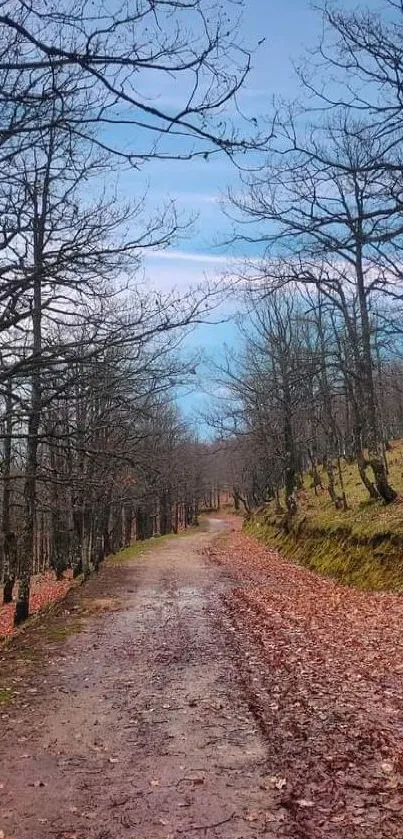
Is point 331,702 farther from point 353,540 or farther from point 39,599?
point 39,599

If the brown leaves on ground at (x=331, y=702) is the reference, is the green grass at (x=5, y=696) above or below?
below

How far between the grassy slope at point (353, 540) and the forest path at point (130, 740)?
4355 mm

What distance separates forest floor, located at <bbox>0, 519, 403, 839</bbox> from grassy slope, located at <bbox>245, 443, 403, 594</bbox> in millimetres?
1718

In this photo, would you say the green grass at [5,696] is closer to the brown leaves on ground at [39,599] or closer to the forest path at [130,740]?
the forest path at [130,740]

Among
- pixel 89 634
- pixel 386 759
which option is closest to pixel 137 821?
pixel 386 759

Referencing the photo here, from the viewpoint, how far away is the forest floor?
4.10 m

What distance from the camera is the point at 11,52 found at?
4238 mm

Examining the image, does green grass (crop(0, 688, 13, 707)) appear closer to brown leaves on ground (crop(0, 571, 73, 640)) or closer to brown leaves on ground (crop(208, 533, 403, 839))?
brown leaves on ground (crop(208, 533, 403, 839))

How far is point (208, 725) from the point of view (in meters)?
5.83

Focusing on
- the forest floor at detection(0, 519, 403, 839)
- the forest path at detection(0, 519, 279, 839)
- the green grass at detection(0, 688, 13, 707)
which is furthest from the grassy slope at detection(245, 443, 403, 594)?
the green grass at detection(0, 688, 13, 707)

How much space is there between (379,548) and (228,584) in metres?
3.95

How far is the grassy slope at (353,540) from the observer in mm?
13430

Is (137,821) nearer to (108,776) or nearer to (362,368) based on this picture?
(108,776)

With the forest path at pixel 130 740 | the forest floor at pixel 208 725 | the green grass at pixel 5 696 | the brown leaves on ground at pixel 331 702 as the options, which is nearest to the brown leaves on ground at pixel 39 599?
the forest floor at pixel 208 725
